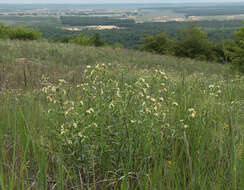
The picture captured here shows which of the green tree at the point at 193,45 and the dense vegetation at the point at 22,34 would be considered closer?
the green tree at the point at 193,45

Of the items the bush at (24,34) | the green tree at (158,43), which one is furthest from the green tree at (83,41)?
the green tree at (158,43)

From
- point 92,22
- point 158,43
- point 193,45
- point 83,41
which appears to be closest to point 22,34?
point 83,41

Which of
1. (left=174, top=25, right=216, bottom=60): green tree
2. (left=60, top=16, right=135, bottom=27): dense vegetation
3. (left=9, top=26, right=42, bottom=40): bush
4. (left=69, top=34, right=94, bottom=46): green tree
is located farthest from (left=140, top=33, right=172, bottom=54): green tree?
(left=60, top=16, right=135, bottom=27): dense vegetation

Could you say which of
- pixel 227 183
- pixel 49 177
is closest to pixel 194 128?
pixel 227 183

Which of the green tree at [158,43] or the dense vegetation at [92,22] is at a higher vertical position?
the dense vegetation at [92,22]

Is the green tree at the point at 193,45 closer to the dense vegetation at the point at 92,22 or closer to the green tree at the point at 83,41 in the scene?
the green tree at the point at 83,41

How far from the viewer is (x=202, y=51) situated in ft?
139

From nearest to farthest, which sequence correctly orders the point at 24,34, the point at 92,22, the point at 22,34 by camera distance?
the point at 24,34 < the point at 22,34 < the point at 92,22

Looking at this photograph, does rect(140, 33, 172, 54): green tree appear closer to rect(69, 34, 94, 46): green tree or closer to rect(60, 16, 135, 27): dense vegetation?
rect(69, 34, 94, 46): green tree

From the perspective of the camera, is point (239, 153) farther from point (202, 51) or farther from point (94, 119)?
point (202, 51)

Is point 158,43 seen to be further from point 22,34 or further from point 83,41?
point 22,34

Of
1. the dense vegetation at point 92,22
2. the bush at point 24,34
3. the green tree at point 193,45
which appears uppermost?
the dense vegetation at point 92,22

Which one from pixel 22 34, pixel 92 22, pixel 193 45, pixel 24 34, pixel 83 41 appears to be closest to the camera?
pixel 193 45

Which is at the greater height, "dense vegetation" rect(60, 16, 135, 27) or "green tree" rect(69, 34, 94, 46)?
"dense vegetation" rect(60, 16, 135, 27)
